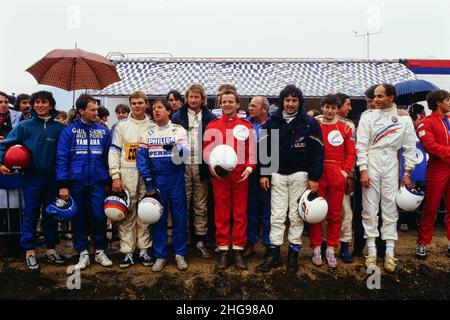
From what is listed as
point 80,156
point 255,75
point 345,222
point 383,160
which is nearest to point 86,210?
point 80,156

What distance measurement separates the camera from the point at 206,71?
50.9 feet

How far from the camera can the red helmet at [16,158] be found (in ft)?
12.5

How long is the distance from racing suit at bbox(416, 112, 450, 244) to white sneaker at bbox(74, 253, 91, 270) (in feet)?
14.3

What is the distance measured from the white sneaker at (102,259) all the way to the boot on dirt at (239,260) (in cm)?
156

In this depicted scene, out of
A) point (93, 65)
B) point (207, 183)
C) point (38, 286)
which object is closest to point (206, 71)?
point (93, 65)

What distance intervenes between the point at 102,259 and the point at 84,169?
1154mm

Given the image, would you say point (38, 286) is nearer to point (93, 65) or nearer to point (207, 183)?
point (207, 183)

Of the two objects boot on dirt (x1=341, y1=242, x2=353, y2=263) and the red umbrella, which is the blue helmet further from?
boot on dirt (x1=341, y1=242, x2=353, y2=263)

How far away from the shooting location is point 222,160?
12.0ft

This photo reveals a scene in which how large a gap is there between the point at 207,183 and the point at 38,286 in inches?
88.9

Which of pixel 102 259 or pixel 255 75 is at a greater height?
pixel 255 75

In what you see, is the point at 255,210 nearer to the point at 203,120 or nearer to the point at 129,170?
the point at 203,120

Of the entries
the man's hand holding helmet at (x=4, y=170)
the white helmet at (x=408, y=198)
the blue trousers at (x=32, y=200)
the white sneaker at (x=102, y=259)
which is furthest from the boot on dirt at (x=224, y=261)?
the man's hand holding helmet at (x=4, y=170)
